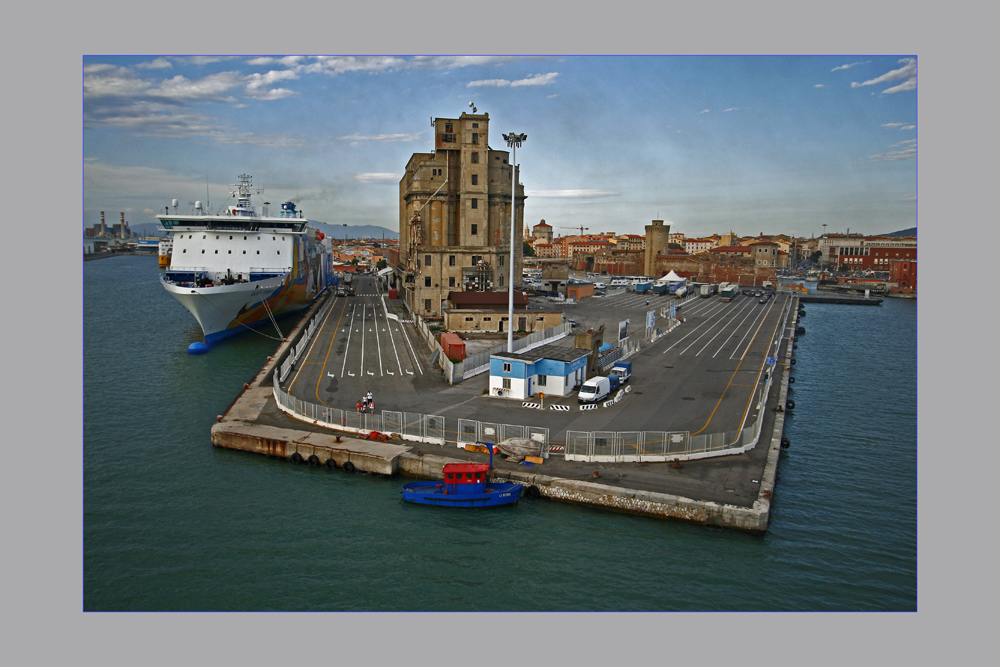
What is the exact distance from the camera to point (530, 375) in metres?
30.1

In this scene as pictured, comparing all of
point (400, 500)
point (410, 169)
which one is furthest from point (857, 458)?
point (410, 169)

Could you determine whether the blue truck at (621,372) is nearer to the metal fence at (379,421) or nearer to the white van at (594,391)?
the white van at (594,391)

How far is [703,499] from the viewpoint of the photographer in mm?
18828

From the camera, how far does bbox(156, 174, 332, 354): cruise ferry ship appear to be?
154 ft

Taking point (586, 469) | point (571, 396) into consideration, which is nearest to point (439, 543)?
point (586, 469)

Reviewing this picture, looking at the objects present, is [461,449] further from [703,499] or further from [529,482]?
[703,499]

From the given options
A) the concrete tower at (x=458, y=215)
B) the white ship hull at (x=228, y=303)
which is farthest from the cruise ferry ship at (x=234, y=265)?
the concrete tower at (x=458, y=215)

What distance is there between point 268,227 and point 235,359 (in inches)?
703

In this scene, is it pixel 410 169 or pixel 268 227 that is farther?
pixel 410 169

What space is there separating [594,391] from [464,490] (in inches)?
422

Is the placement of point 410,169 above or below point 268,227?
above

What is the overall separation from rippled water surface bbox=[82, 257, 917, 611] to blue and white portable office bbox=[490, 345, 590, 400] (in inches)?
376

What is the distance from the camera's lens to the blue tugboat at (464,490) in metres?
19.7

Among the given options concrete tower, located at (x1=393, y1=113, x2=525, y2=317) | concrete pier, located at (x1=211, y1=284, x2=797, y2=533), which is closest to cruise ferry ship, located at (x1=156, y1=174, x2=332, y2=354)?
concrete tower, located at (x1=393, y1=113, x2=525, y2=317)
